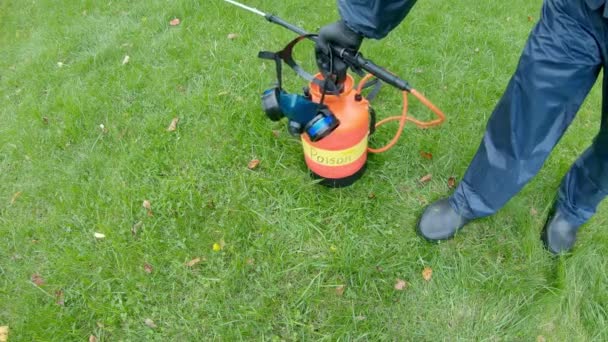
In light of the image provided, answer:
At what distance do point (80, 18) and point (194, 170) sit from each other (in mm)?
2122

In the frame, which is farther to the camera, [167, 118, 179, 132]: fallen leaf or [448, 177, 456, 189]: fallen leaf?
[167, 118, 179, 132]: fallen leaf

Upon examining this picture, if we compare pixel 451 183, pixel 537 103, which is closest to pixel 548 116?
pixel 537 103

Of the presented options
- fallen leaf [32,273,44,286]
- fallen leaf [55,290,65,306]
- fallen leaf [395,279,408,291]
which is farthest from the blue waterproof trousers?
fallen leaf [32,273,44,286]

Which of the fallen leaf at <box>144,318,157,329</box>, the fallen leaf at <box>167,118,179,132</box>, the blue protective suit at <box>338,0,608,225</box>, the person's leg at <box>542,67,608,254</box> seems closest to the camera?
the blue protective suit at <box>338,0,608,225</box>

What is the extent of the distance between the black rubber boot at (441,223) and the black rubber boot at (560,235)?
372 mm

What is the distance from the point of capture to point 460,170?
2422 mm

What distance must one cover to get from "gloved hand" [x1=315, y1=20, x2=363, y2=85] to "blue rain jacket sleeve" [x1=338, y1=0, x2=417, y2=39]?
0.04 metres

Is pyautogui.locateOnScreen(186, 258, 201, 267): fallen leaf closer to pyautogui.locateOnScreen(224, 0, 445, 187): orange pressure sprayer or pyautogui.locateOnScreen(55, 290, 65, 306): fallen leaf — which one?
pyautogui.locateOnScreen(55, 290, 65, 306): fallen leaf

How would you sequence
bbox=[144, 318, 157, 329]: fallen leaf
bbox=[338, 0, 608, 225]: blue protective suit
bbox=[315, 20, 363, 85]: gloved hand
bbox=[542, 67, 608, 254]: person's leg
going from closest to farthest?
bbox=[338, 0, 608, 225]: blue protective suit
bbox=[315, 20, 363, 85]: gloved hand
bbox=[542, 67, 608, 254]: person's leg
bbox=[144, 318, 157, 329]: fallen leaf

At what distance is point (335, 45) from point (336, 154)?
52 cm

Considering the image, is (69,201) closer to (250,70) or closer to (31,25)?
(250,70)

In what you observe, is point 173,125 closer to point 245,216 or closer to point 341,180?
point 245,216

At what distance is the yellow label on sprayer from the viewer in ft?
6.81

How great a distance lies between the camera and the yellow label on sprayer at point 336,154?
2.07m
